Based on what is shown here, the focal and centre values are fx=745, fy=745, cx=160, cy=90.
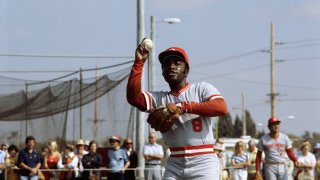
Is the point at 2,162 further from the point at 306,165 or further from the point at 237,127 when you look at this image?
the point at 237,127

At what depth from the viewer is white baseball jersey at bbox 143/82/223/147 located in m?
7.23

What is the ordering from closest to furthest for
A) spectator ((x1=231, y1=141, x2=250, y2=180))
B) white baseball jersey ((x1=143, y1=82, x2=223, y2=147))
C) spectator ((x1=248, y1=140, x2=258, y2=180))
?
white baseball jersey ((x1=143, y1=82, x2=223, y2=147)) → spectator ((x1=231, y1=141, x2=250, y2=180)) → spectator ((x1=248, y1=140, x2=258, y2=180))

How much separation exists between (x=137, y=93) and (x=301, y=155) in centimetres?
1261

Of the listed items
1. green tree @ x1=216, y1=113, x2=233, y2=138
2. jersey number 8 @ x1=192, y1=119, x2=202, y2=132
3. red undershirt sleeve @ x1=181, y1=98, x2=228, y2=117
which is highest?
green tree @ x1=216, y1=113, x2=233, y2=138

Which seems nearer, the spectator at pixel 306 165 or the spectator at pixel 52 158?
the spectator at pixel 52 158

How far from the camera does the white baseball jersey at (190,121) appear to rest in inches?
285

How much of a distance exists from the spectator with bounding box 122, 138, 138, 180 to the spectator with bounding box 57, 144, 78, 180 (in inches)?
50.1

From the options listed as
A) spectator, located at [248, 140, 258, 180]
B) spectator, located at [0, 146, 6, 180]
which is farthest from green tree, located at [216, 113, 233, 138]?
spectator, located at [0, 146, 6, 180]

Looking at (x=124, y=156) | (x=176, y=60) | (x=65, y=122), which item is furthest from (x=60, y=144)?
(x=176, y=60)

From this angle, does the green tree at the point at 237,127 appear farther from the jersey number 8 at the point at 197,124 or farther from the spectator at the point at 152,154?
the jersey number 8 at the point at 197,124

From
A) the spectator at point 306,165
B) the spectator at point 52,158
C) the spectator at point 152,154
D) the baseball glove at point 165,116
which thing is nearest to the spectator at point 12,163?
the spectator at point 52,158

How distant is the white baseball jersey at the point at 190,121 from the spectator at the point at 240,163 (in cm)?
1238

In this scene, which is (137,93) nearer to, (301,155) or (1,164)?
(1,164)

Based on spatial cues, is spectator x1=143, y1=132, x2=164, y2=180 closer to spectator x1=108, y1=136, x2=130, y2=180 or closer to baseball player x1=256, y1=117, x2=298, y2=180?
spectator x1=108, y1=136, x2=130, y2=180
